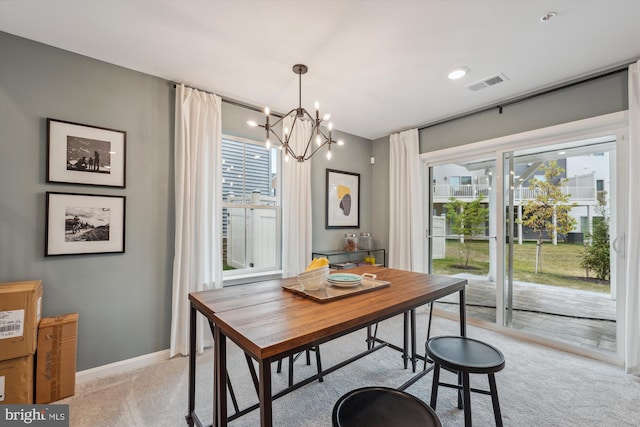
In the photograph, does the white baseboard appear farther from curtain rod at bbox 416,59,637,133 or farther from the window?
curtain rod at bbox 416,59,637,133

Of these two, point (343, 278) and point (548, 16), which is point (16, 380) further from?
point (548, 16)

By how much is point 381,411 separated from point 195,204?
2395 millimetres

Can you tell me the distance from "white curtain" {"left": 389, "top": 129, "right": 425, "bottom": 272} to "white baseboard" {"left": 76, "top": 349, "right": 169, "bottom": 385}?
3.05 m

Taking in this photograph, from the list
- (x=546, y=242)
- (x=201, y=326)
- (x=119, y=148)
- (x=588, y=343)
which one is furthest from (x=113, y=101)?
(x=588, y=343)

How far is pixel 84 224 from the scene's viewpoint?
229cm

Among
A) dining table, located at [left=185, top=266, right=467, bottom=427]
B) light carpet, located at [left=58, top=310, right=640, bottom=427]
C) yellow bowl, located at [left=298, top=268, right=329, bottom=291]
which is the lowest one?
light carpet, located at [left=58, top=310, right=640, bottom=427]

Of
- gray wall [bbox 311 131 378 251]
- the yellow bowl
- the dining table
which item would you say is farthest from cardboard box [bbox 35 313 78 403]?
gray wall [bbox 311 131 378 251]

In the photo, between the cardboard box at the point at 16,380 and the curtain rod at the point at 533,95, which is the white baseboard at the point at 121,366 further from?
the curtain rod at the point at 533,95

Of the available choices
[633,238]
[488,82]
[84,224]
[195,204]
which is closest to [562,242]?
[633,238]

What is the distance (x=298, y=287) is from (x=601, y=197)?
312 centimetres

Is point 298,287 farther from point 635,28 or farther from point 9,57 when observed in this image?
point 635,28

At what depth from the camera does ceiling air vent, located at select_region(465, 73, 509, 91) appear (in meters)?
2.65

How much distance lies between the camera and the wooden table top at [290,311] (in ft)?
3.48

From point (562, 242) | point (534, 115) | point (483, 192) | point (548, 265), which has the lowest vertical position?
point (548, 265)
